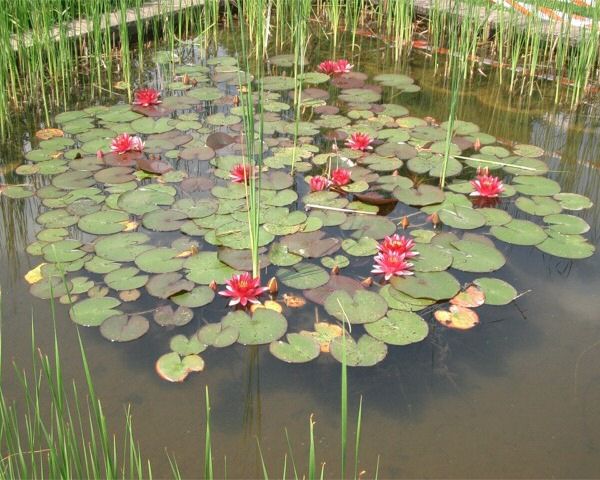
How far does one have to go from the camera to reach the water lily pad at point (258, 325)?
2375 mm

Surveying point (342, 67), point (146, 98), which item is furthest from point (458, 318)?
point (342, 67)

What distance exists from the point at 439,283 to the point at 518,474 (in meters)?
0.83

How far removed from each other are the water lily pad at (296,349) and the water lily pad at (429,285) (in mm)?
430

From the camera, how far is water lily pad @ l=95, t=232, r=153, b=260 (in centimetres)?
276

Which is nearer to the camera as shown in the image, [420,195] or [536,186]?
[420,195]

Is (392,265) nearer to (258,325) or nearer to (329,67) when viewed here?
(258,325)

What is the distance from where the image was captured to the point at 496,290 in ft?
8.63

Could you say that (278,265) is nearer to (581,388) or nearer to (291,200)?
(291,200)

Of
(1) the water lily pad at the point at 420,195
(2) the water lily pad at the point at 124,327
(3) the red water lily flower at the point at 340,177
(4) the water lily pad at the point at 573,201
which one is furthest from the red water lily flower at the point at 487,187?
(2) the water lily pad at the point at 124,327

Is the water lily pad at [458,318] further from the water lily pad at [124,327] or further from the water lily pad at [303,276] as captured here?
the water lily pad at [124,327]

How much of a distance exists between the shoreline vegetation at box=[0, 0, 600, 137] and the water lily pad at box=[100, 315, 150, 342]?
1.74 metres

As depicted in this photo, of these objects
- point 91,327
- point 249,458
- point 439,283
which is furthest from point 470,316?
point 91,327

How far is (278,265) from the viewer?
2.74 m

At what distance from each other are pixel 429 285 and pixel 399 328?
0.26m
